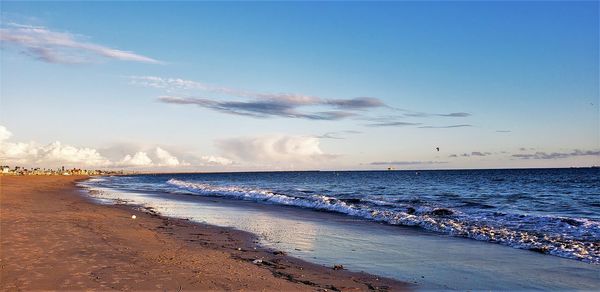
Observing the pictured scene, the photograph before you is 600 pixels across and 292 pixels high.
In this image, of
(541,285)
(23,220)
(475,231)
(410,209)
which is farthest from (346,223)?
(23,220)

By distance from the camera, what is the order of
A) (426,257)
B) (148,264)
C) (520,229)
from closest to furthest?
(148,264)
(426,257)
(520,229)

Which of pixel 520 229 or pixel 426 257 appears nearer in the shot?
pixel 426 257

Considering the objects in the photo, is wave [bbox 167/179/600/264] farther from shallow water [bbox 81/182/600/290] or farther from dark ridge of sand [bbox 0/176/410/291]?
dark ridge of sand [bbox 0/176/410/291]

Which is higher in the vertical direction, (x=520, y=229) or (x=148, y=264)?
(x=148, y=264)

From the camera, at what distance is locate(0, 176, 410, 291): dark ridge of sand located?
814cm

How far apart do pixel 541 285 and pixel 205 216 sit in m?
16.2

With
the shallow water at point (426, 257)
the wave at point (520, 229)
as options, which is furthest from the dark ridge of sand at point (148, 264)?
the wave at point (520, 229)

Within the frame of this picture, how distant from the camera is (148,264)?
9.66 meters

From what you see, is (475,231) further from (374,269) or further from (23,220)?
(23,220)

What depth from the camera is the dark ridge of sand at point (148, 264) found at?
8141 mm

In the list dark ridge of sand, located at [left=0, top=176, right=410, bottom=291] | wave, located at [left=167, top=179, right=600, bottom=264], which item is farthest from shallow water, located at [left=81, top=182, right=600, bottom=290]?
Answer: dark ridge of sand, located at [left=0, top=176, right=410, bottom=291]

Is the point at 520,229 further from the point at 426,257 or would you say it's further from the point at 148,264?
the point at 148,264

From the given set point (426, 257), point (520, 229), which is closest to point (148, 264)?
point (426, 257)

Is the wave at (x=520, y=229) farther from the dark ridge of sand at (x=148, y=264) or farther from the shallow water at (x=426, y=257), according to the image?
the dark ridge of sand at (x=148, y=264)
